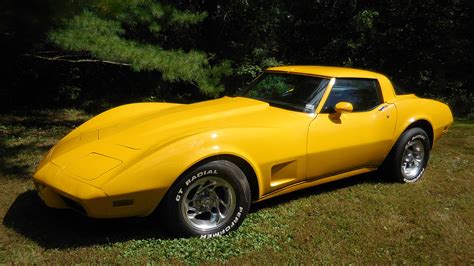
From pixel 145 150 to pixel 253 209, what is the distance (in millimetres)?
1357

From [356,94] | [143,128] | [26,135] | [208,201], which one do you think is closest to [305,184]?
[208,201]

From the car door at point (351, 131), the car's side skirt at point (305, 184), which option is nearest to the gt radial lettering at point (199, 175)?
the car's side skirt at point (305, 184)

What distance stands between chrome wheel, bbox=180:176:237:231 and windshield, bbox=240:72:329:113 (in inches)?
47.6

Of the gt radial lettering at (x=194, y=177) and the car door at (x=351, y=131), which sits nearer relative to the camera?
the gt radial lettering at (x=194, y=177)

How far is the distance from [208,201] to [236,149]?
0.48 metres

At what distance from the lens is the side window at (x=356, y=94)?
478cm

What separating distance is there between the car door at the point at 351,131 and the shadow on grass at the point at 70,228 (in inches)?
64.3

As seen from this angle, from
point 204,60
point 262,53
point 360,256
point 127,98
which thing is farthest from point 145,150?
point 262,53

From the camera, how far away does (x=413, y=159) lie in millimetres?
5676

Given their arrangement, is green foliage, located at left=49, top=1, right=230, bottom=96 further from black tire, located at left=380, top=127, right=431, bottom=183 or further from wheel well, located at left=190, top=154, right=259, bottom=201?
wheel well, located at left=190, top=154, right=259, bottom=201

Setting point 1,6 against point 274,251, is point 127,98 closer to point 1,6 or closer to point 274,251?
point 1,6

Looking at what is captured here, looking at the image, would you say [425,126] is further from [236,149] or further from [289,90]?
[236,149]

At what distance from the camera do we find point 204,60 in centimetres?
830

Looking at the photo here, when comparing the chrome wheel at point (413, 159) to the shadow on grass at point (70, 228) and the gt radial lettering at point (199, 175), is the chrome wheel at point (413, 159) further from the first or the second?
the shadow on grass at point (70, 228)
